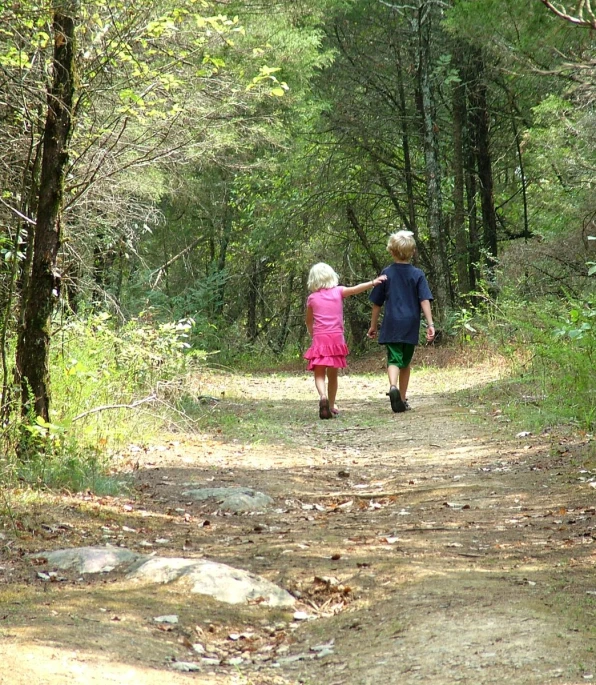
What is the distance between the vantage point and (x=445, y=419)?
9758mm

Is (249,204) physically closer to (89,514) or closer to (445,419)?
(445,419)

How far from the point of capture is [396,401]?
10.5 m

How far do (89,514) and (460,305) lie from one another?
15903 mm

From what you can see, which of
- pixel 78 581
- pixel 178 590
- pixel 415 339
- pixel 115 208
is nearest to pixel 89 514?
pixel 78 581

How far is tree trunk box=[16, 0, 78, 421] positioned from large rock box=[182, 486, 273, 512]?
1300 millimetres

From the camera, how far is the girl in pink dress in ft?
35.0

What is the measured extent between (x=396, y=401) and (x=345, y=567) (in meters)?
6.04

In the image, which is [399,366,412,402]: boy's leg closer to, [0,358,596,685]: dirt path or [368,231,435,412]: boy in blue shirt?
[368,231,435,412]: boy in blue shirt

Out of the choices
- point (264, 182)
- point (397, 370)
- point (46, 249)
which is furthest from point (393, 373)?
point (264, 182)

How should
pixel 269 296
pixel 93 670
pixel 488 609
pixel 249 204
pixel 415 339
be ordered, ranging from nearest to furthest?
pixel 93 670 → pixel 488 609 → pixel 415 339 → pixel 249 204 → pixel 269 296

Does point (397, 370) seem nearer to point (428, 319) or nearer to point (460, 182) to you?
point (428, 319)

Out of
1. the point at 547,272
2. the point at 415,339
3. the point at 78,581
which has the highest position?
the point at 547,272

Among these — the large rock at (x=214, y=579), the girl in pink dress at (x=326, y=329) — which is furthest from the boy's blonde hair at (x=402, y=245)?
the large rock at (x=214, y=579)

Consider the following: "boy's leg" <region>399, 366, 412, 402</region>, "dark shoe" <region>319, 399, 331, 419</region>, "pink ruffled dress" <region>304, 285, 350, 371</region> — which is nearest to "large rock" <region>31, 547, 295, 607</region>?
"dark shoe" <region>319, 399, 331, 419</region>
